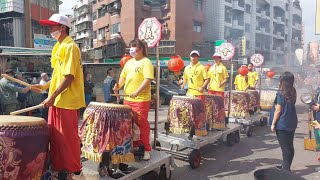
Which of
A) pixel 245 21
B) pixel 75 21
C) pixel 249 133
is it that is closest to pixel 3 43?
pixel 249 133

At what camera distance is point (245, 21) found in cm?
4150

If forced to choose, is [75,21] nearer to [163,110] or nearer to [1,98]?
[163,110]

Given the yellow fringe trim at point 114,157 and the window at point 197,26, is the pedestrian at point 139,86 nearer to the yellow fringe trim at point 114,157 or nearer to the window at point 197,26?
the yellow fringe trim at point 114,157

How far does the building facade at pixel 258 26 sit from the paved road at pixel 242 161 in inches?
883

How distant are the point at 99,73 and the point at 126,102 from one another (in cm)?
972

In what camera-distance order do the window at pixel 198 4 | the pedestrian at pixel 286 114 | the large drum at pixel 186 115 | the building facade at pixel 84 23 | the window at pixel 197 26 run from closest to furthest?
1. the pedestrian at pixel 286 114
2. the large drum at pixel 186 115
3. the window at pixel 198 4
4. the window at pixel 197 26
5. the building facade at pixel 84 23

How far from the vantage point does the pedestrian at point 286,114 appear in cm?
468

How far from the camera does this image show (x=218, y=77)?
757 centimetres

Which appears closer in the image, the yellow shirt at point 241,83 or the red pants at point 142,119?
the red pants at point 142,119

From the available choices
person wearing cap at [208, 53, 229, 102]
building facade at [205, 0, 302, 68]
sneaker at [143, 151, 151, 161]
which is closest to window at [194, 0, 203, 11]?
building facade at [205, 0, 302, 68]

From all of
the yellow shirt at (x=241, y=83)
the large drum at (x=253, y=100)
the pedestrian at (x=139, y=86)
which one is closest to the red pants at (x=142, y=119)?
the pedestrian at (x=139, y=86)

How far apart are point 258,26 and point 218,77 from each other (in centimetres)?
4030

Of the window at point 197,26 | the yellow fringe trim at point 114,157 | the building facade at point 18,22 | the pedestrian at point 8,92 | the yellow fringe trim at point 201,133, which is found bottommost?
the yellow fringe trim at point 201,133

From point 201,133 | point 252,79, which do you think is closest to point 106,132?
point 201,133
